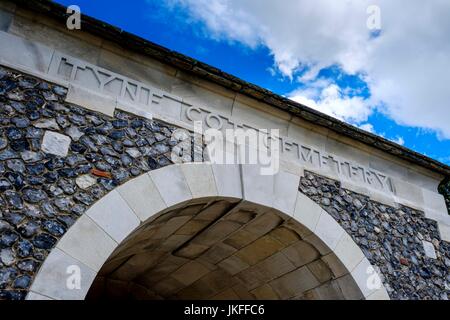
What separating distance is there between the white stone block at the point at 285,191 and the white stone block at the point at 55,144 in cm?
237

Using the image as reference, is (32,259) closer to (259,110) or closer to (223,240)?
A: (223,240)

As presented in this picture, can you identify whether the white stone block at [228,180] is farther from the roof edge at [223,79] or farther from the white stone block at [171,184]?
the roof edge at [223,79]

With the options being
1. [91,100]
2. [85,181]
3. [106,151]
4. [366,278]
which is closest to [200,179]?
[106,151]

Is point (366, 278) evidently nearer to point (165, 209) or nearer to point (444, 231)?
point (444, 231)

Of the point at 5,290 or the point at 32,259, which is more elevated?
the point at 32,259

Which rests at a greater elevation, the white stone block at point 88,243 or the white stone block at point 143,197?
the white stone block at point 143,197

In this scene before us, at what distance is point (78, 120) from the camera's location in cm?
482

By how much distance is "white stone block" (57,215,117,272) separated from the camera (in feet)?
14.0

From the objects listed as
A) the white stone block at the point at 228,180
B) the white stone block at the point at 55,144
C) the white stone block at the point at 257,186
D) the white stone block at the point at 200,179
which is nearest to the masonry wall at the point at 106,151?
the white stone block at the point at 55,144

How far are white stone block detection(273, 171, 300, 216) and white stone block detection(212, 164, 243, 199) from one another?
500mm

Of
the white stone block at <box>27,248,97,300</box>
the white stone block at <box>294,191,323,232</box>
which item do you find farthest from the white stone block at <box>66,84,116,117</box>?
the white stone block at <box>294,191,323,232</box>

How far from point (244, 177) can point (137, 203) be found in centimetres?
132

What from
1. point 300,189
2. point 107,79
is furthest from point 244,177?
point 107,79

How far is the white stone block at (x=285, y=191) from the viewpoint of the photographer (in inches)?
223
